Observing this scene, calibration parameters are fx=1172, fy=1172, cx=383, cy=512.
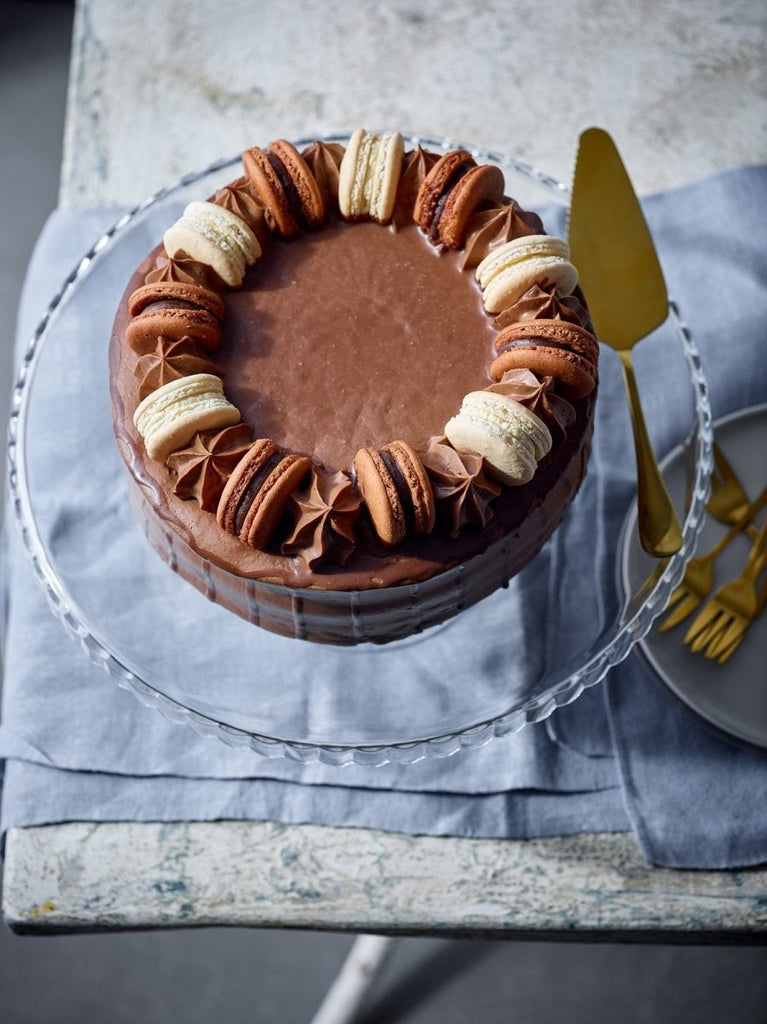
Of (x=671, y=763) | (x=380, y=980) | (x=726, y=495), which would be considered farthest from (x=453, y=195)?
(x=380, y=980)

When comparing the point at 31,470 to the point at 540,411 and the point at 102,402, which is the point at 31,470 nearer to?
the point at 102,402

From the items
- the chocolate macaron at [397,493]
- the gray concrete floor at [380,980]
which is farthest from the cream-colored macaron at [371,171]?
the gray concrete floor at [380,980]

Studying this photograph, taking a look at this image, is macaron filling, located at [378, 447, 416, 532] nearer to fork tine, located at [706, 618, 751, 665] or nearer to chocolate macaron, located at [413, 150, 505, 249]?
chocolate macaron, located at [413, 150, 505, 249]

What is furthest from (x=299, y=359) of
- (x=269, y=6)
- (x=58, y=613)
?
(x=269, y=6)

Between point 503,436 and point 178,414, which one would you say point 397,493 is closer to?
point 503,436

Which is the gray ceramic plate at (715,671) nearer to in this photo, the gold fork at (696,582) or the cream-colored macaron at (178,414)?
the gold fork at (696,582)

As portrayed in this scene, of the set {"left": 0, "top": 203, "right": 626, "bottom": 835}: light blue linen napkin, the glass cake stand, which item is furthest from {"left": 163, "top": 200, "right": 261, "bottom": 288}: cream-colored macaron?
{"left": 0, "top": 203, "right": 626, "bottom": 835}: light blue linen napkin

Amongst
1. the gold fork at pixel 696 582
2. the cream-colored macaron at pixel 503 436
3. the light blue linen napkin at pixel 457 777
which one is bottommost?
the light blue linen napkin at pixel 457 777
